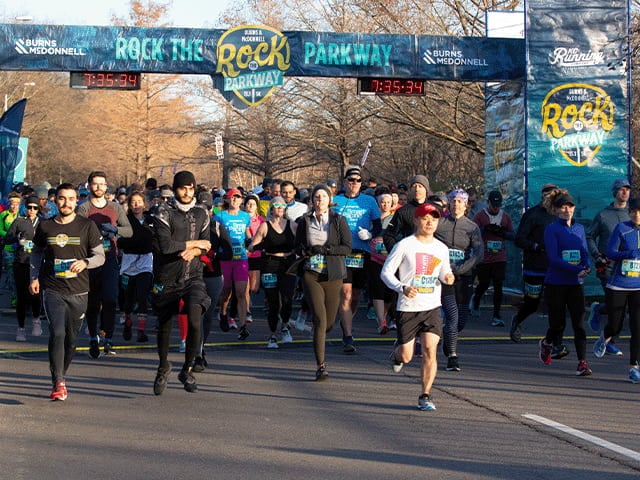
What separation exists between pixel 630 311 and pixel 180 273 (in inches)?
174

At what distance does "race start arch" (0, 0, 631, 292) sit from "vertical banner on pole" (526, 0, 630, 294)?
17 mm

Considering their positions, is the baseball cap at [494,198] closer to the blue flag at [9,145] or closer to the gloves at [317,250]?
the gloves at [317,250]

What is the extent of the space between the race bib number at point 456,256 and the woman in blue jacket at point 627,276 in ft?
4.87

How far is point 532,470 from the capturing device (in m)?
6.74

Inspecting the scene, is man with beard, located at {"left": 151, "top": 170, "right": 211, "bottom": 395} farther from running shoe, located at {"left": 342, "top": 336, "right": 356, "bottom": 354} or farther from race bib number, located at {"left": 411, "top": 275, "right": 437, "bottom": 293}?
running shoe, located at {"left": 342, "top": 336, "right": 356, "bottom": 354}

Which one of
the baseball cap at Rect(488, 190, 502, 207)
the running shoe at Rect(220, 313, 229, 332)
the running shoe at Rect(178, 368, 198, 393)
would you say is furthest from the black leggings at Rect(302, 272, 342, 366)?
the baseball cap at Rect(488, 190, 502, 207)

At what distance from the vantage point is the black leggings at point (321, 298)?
430 inches

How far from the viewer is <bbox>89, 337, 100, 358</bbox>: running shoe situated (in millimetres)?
12234

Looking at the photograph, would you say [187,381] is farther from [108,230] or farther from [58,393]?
[108,230]

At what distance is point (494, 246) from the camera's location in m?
16.4

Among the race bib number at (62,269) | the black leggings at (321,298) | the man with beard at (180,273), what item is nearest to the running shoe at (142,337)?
the black leggings at (321,298)

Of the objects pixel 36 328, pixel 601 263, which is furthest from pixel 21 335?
pixel 601 263

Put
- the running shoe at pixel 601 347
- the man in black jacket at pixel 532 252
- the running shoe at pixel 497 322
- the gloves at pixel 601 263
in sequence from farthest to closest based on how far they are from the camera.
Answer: the running shoe at pixel 497 322, the man in black jacket at pixel 532 252, the running shoe at pixel 601 347, the gloves at pixel 601 263

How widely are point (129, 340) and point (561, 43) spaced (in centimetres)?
932
